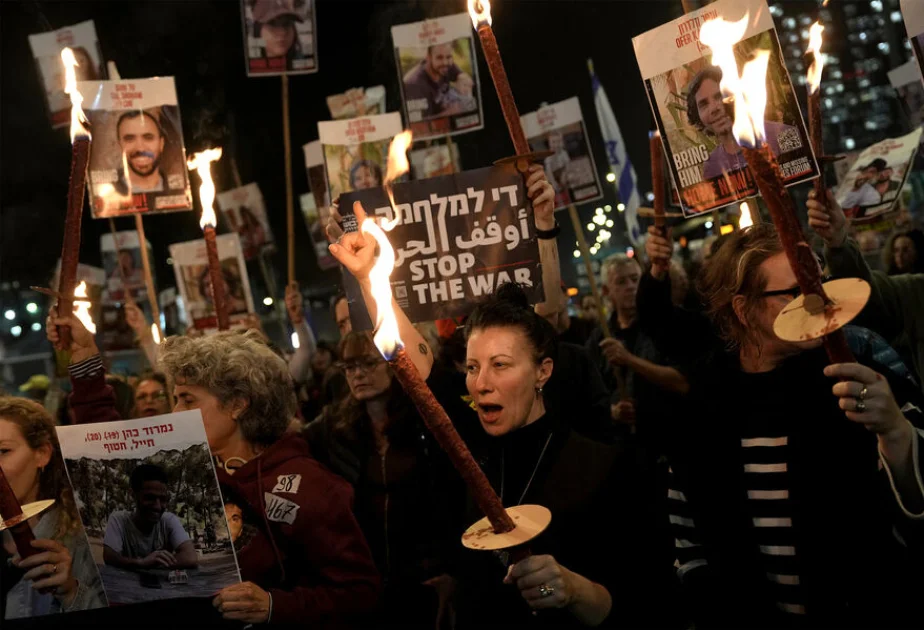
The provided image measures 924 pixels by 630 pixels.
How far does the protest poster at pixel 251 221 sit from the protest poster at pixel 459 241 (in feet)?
26.4

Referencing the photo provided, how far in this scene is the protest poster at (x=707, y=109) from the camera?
325 centimetres

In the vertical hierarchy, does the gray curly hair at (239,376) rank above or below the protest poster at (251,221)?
below

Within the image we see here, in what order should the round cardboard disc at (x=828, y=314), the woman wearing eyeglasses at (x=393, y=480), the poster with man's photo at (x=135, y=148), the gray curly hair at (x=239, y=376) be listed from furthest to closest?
1. the poster with man's photo at (x=135, y=148)
2. the woman wearing eyeglasses at (x=393, y=480)
3. the gray curly hair at (x=239, y=376)
4. the round cardboard disc at (x=828, y=314)

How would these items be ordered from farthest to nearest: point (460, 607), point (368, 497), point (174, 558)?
point (368, 497)
point (460, 607)
point (174, 558)

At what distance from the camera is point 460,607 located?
2.72 meters

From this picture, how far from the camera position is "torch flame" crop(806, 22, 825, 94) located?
260cm

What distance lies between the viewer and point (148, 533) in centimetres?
240

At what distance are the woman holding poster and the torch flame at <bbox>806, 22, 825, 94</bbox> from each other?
3.00 meters

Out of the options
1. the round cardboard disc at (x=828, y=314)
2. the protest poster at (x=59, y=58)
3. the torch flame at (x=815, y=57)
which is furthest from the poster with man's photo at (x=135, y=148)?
the round cardboard disc at (x=828, y=314)

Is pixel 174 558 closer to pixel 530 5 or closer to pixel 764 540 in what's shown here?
pixel 764 540

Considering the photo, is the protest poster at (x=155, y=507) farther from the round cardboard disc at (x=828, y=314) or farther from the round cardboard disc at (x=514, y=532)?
the round cardboard disc at (x=828, y=314)

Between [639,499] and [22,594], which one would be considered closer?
[639,499]

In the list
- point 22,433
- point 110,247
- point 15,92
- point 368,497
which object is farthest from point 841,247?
point 15,92

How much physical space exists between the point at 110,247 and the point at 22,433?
847 centimetres
